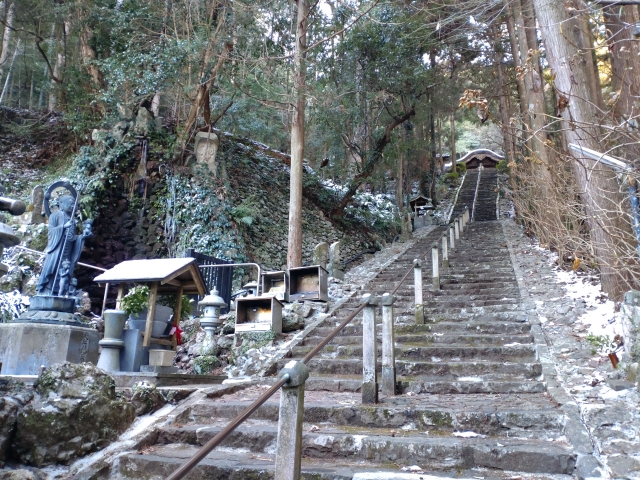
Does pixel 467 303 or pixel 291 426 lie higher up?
pixel 467 303

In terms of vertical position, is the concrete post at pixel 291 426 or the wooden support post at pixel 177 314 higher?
the wooden support post at pixel 177 314

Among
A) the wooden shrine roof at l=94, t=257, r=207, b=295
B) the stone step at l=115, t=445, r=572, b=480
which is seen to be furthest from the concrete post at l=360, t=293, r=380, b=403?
the wooden shrine roof at l=94, t=257, r=207, b=295

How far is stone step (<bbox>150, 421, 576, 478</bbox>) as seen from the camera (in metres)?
3.60

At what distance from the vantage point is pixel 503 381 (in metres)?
5.31

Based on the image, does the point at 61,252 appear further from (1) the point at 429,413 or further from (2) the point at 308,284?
(1) the point at 429,413

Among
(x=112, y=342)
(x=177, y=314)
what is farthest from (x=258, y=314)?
(x=112, y=342)

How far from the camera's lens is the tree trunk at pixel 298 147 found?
1127 centimetres

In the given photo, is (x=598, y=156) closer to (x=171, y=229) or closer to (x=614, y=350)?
(x=614, y=350)

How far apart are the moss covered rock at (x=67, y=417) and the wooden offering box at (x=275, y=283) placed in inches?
197

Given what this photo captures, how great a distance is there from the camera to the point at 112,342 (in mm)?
6289

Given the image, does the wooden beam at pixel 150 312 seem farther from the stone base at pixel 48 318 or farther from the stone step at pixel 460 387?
the stone step at pixel 460 387

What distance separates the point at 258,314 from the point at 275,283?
1.69 m

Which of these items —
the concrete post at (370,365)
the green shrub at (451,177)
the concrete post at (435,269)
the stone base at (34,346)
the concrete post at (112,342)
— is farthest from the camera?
the green shrub at (451,177)

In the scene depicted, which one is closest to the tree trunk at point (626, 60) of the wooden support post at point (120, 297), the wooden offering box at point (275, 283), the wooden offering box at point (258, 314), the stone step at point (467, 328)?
the stone step at point (467, 328)
